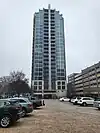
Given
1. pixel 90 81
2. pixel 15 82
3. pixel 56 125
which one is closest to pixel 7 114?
pixel 56 125

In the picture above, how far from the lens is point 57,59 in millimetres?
143250

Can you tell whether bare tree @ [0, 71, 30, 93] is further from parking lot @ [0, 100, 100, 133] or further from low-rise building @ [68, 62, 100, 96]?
parking lot @ [0, 100, 100, 133]

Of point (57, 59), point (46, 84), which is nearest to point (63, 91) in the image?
point (46, 84)

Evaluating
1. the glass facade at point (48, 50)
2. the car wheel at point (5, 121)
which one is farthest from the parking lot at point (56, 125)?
the glass facade at point (48, 50)

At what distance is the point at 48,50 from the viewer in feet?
466

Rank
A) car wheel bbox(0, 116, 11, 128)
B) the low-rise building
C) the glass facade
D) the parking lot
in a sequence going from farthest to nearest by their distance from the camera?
the glass facade
the low-rise building
car wheel bbox(0, 116, 11, 128)
the parking lot

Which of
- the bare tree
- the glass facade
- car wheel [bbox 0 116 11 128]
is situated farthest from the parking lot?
the glass facade

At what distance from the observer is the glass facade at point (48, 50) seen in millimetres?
139500

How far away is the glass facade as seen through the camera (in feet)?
458

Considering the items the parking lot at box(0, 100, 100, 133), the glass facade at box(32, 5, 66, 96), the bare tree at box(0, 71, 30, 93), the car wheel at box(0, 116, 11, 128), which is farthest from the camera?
the glass facade at box(32, 5, 66, 96)

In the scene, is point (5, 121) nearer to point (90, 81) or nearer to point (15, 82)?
point (15, 82)

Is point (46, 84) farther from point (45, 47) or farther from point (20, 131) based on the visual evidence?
point (20, 131)

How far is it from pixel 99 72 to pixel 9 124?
96310mm

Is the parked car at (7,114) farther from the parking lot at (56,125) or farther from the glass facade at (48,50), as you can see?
the glass facade at (48,50)
